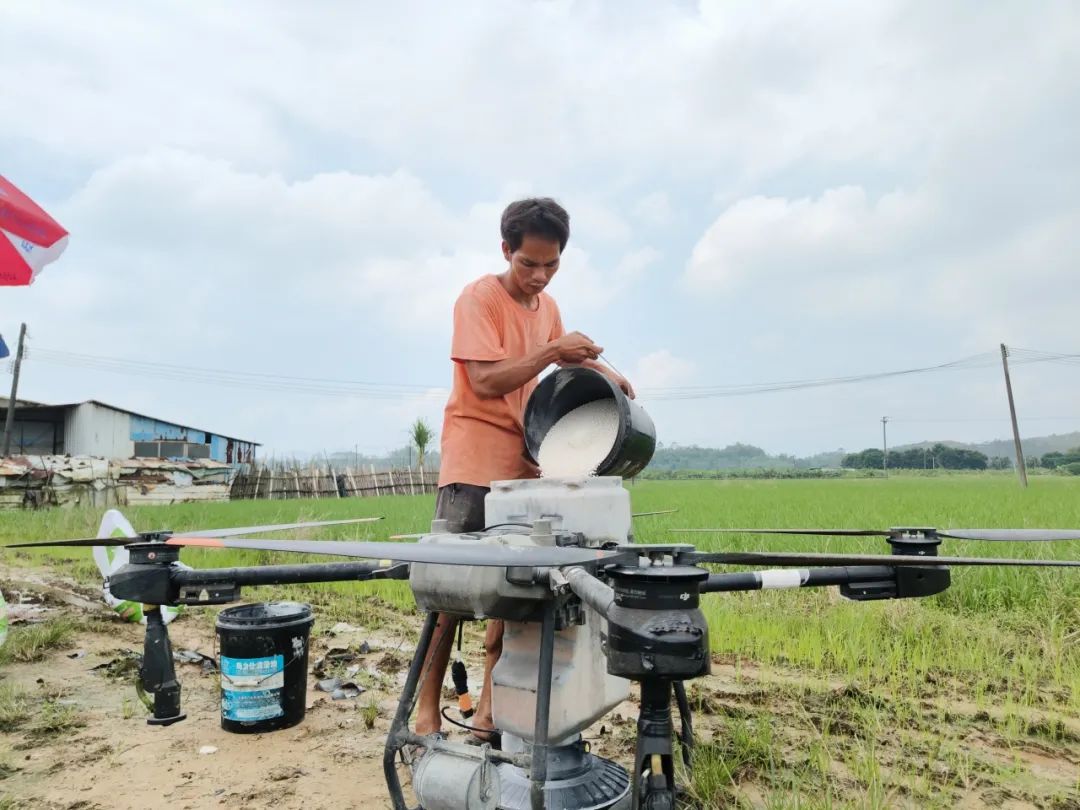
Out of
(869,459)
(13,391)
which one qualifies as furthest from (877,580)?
(869,459)

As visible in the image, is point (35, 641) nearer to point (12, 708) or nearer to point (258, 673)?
point (12, 708)

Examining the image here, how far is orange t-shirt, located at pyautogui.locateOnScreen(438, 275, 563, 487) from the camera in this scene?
2434 mm

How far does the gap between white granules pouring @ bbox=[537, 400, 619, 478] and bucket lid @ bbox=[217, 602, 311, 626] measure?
1520 mm

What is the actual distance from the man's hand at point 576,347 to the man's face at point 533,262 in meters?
0.37

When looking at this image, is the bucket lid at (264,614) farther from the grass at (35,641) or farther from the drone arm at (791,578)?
the drone arm at (791,578)

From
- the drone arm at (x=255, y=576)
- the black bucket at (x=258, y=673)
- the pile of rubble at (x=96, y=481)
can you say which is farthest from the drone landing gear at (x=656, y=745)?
the pile of rubble at (x=96, y=481)

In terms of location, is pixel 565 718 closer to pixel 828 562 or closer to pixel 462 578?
pixel 462 578

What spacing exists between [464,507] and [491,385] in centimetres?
47

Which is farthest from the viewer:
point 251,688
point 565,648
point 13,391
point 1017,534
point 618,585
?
point 13,391

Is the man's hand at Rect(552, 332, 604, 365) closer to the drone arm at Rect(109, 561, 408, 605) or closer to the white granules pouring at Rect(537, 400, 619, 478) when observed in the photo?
the white granules pouring at Rect(537, 400, 619, 478)

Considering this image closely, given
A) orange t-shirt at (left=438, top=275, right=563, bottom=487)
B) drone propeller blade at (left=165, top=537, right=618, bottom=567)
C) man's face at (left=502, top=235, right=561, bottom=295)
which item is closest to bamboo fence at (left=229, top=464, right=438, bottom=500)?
orange t-shirt at (left=438, top=275, right=563, bottom=487)

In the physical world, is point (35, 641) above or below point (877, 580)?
below

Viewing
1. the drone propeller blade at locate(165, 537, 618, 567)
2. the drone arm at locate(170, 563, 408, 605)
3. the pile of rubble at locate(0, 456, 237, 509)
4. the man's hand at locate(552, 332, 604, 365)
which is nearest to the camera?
the drone propeller blade at locate(165, 537, 618, 567)

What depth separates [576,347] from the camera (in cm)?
214
